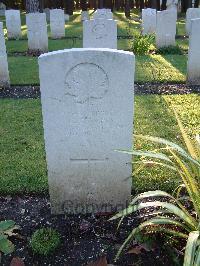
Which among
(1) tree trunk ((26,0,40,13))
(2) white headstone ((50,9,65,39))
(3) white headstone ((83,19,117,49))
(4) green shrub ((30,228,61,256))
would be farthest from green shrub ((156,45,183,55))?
(4) green shrub ((30,228,61,256))

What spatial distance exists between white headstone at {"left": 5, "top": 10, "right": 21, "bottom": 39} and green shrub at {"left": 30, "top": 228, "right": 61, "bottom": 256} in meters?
11.5

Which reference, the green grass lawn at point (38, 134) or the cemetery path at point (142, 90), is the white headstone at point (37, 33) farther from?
the green grass lawn at point (38, 134)

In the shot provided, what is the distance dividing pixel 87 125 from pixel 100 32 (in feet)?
17.1

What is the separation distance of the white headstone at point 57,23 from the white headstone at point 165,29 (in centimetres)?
431

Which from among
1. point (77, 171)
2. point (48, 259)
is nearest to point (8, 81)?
point (77, 171)

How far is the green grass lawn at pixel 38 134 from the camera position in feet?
12.0

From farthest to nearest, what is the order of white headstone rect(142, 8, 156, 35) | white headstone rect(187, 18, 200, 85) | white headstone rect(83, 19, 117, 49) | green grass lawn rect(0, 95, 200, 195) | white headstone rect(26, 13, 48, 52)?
white headstone rect(142, 8, 156, 35) < white headstone rect(26, 13, 48, 52) < white headstone rect(83, 19, 117, 49) < white headstone rect(187, 18, 200, 85) < green grass lawn rect(0, 95, 200, 195)

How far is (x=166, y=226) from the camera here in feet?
9.34

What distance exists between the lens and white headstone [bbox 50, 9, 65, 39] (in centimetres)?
1332

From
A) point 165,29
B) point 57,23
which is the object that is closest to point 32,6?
point 57,23

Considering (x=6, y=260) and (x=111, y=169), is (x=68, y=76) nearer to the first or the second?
(x=111, y=169)

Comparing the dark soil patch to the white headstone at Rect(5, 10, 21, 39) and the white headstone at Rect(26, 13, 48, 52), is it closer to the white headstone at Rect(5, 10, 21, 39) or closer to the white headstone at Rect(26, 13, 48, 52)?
the white headstone at Rect(26, 13, 48, 52)

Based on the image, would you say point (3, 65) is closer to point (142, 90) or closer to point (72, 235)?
point (142, 90)

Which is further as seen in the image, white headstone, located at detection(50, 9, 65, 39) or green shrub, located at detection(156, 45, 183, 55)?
white headstone, located at detection(50, 9, 65, 39)
